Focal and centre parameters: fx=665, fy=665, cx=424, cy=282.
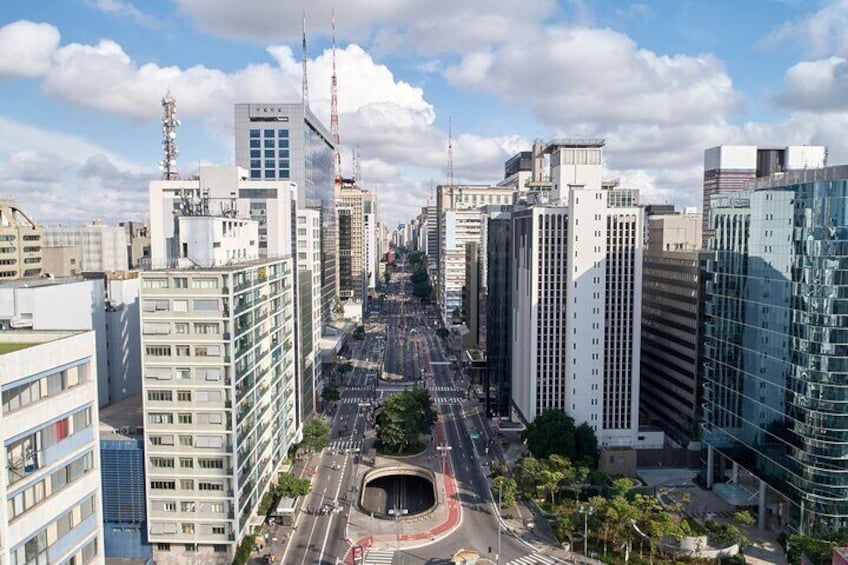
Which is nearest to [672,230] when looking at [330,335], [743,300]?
[743,300]

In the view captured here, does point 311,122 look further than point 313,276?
Yes

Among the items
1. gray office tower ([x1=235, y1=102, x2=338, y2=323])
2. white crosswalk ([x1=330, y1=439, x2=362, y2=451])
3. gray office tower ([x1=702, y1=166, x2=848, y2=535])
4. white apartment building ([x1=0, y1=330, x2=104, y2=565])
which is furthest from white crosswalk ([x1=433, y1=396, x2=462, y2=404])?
white apartment building ([x1=0, y1=330, x2=104, y2=565])

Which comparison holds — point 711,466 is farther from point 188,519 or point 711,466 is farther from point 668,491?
point 188,519

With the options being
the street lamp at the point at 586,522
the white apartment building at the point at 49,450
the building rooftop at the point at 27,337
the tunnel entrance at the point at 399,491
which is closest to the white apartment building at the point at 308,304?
the tunnel entrance at the point at 399,491

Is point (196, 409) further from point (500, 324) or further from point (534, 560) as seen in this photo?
point (500, 324)

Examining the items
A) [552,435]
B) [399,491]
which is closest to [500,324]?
[552,435]
